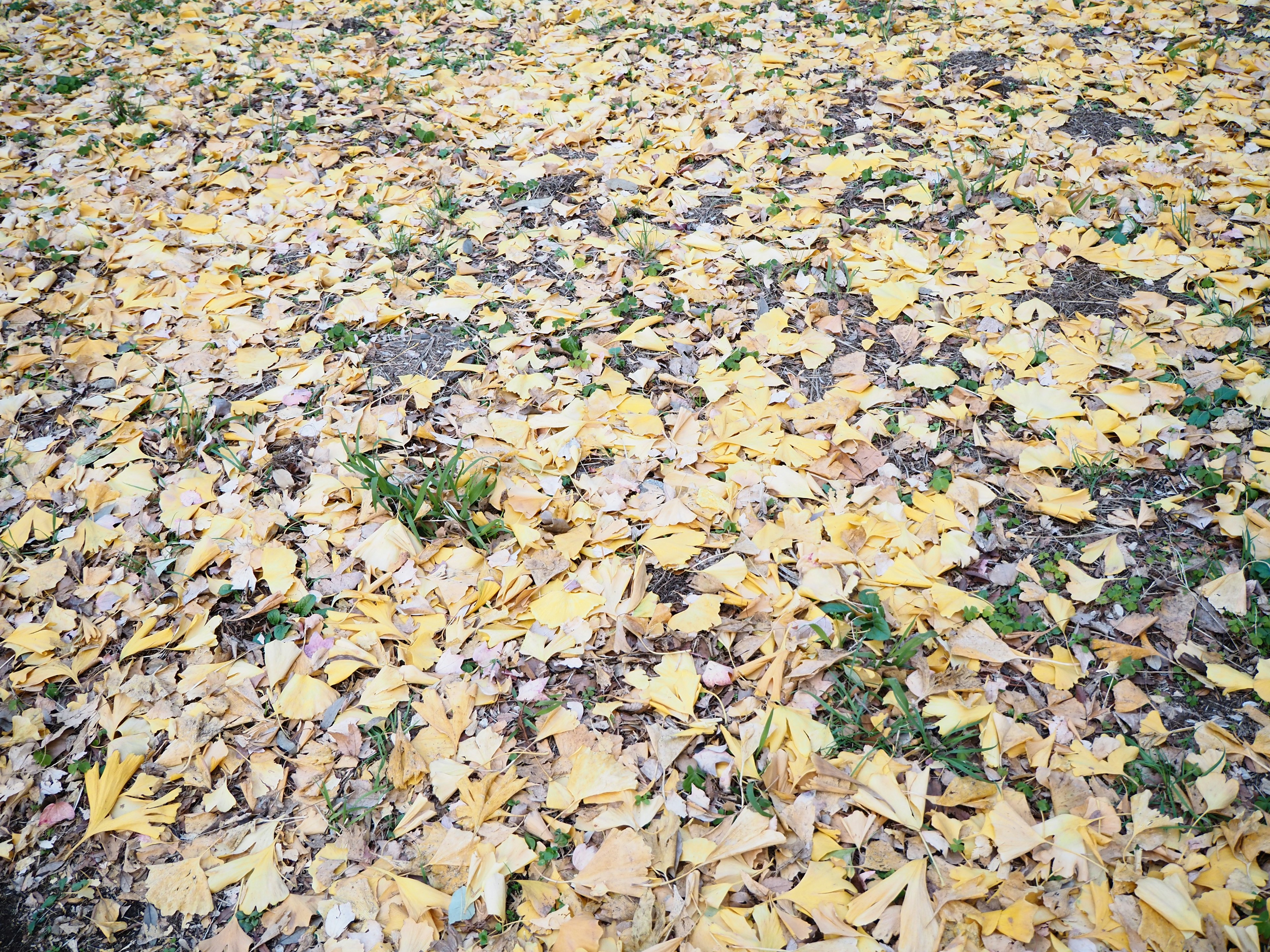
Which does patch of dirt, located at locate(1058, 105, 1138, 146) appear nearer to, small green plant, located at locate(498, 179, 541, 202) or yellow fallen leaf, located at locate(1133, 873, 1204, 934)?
small green plant, located at locate(498, 179, 541, 202)

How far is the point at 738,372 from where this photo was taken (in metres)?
2.56

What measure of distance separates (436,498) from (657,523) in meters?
0.59

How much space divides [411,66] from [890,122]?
2555 millimetres

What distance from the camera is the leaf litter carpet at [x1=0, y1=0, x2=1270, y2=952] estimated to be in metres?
1.61

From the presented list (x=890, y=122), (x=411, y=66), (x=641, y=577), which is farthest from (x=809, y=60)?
(x=641, y=577)

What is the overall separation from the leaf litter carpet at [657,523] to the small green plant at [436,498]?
17mm

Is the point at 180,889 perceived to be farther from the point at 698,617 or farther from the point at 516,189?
the point at 516,189

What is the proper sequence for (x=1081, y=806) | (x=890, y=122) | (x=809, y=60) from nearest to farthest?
(x=1081, y=806) → (x=890, y=122) → (x=809, y=60)

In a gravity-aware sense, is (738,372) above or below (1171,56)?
below

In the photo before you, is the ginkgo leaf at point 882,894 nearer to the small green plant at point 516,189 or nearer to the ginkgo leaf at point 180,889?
the ginkgo leaf at point 180,889

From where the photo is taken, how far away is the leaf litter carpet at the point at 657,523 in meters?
1.61

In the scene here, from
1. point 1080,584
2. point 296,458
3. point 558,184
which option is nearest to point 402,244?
point 558,184

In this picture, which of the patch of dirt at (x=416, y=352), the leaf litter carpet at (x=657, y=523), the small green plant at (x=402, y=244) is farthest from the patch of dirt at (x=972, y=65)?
the patch of dirt at (x=416, y=352)

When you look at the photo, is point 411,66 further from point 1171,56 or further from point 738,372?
point 1171,56
